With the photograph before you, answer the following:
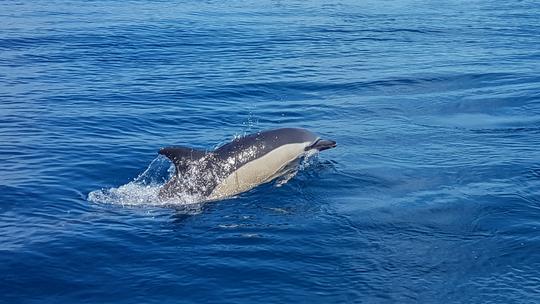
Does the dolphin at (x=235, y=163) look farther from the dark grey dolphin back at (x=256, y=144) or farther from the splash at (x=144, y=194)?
the splash at (x=144, y=194)

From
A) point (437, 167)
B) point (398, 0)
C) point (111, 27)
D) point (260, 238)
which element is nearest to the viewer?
point (260, 238)

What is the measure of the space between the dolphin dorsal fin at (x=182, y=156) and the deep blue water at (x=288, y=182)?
750mm

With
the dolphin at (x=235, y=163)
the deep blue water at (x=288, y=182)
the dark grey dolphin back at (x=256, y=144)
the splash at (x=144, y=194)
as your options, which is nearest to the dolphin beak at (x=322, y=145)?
the dolphin at (x=235, y=163)

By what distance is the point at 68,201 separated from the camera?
14.3 meters

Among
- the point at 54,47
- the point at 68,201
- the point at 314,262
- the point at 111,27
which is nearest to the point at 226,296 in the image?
the point at 314,262

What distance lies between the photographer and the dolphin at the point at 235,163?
46.9 ft

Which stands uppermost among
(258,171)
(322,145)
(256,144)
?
(256,144)

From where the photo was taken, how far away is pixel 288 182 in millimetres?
15203

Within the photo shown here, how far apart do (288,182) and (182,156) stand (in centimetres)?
208

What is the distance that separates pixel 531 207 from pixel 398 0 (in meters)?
36.0

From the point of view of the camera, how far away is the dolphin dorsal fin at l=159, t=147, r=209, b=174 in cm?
1410

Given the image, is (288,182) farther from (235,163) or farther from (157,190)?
(157,190)

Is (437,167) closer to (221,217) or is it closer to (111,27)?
(221,217)

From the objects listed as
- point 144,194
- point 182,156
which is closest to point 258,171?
point 182,156
